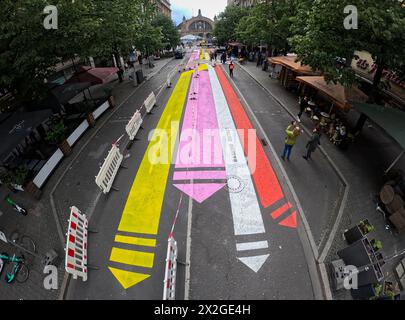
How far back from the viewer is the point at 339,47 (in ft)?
30.2

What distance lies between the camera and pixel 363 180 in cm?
934

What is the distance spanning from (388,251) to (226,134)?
29.4ft

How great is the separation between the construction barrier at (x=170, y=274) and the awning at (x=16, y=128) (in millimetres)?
7411

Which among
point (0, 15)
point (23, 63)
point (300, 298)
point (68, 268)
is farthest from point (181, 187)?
point (0, 15)

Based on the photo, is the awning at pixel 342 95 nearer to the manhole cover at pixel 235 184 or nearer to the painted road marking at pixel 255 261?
the manhole cover at pixel 235 184

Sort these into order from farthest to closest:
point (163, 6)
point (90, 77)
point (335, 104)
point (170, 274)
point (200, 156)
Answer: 1. point (163, 6)
2. point (90, 77)
3. point (335, 104)
4. point (200, 156)
5. point (170, 274)

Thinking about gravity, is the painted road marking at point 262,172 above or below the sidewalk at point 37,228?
above

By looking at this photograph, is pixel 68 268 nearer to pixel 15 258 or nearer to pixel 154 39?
pixel 15 258

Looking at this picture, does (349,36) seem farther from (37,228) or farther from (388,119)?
(37,228)

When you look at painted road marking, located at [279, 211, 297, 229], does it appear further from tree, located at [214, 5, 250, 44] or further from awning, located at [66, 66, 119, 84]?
tree, located at [214, 5, 250, 44]

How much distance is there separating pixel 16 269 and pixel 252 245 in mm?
7533

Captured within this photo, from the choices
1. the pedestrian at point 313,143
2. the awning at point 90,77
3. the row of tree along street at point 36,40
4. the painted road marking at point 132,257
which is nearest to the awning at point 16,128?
the row of tree along street at point 36,40

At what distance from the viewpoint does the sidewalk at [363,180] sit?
6902mm

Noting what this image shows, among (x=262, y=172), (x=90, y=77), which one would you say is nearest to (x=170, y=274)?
(x=262, y=172)
